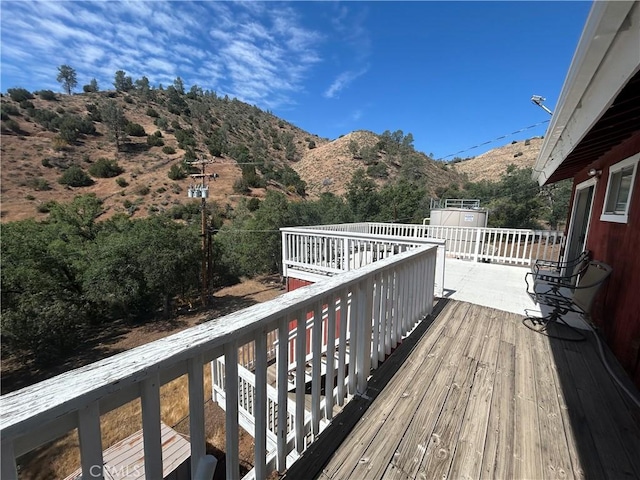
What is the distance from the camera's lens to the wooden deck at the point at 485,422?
148 cm

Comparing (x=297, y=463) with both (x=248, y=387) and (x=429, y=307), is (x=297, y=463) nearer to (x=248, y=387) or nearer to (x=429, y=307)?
(x=429, y=307)

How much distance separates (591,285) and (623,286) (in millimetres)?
242

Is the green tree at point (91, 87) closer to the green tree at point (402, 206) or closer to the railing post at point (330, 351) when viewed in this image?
the green tree at point (402, 206)

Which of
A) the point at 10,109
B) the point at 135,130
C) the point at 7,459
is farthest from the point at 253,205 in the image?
the point at 10,109

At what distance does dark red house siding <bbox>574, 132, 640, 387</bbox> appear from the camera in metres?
2.38

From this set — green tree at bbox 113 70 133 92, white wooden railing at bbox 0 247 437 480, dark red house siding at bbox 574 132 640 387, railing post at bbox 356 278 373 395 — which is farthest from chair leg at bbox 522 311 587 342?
green tree at bbox 113 70 133 92

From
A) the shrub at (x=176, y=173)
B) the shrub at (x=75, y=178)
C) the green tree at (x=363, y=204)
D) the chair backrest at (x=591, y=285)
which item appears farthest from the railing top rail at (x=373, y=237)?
the shrub at (x=75, y=178)

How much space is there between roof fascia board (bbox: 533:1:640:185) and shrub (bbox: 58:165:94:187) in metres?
32.4

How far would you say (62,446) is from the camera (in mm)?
4672

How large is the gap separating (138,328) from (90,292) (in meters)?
2.32

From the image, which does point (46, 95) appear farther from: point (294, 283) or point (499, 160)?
point (499, 160)

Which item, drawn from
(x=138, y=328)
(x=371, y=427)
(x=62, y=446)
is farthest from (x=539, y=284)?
(x=138, y=328)

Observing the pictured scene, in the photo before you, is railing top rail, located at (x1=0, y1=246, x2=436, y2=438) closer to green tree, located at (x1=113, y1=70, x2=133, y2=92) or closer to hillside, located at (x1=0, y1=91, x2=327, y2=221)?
hillside, located at (x1=0, y1=91, x2=327, y2=221)

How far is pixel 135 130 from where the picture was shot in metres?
32.2
